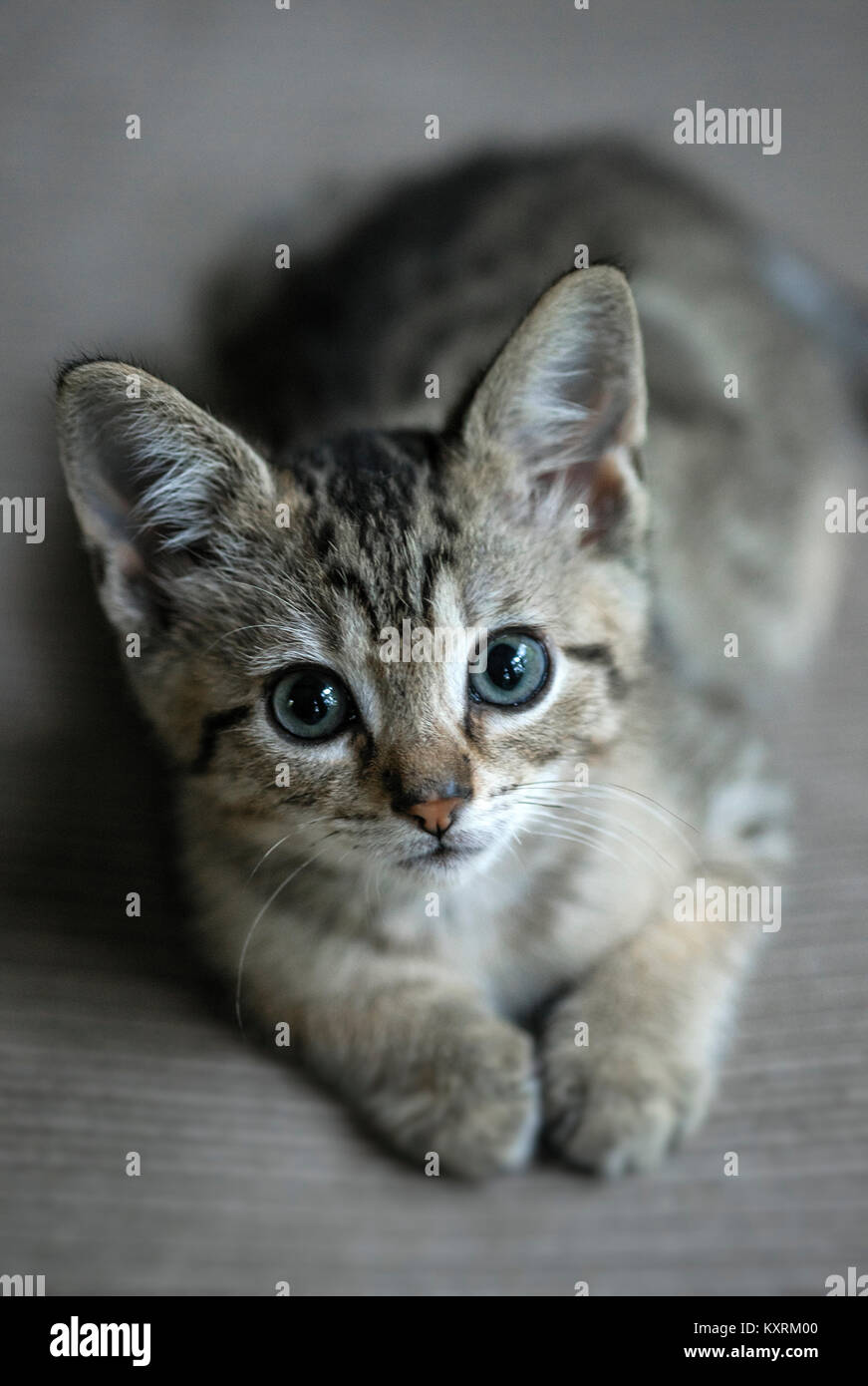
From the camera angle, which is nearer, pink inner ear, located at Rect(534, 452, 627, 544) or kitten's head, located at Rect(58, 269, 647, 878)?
kitten's head, located at Rect(58, 269, 647, 878)

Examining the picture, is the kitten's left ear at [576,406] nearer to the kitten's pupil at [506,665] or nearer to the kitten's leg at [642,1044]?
the kitten's pupil at [506,665]

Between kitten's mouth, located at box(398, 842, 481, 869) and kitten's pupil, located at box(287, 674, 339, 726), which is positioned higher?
kitten's pupil, located at box(287, 674, 339, 726)

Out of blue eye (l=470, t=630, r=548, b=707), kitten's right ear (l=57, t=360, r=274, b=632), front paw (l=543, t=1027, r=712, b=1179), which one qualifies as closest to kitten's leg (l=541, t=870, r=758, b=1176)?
front paw (l=543, t=1027, r=712, b=1179)

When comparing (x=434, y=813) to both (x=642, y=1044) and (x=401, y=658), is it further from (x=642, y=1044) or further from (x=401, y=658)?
(x=642, y=1044)

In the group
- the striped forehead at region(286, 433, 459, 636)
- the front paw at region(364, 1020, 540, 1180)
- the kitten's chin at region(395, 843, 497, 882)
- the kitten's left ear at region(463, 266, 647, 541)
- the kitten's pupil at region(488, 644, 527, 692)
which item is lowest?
the front paw at region(364, 1020, 540, 1180)

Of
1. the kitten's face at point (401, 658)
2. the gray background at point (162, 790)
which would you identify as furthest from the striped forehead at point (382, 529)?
the gray background at point (162, 790)

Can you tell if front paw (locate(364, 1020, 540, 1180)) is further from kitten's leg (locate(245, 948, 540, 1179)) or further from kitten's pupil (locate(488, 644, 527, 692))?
kitten's pupil (locate(488, 644, 527, 692))

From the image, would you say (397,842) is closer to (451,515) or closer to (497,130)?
(451,515)
